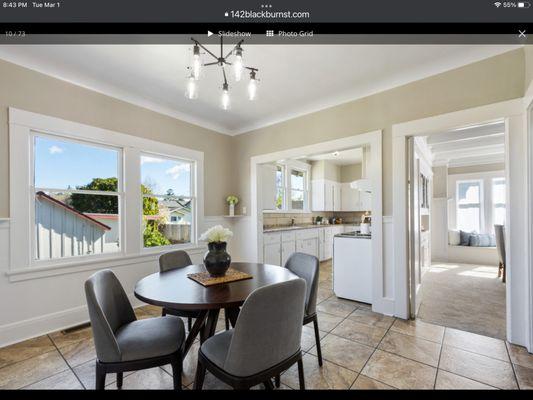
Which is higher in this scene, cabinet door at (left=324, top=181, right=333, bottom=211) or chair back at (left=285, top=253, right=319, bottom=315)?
cabinet door at (left=324, top=181, right=333, bottom=211)

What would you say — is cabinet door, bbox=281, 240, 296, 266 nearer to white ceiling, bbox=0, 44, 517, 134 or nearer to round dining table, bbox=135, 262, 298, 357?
white ceiling, bbox=0, 44, 517, 134

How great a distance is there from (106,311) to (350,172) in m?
6.77

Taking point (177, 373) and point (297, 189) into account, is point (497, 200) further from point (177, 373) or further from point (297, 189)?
point (177, 373)

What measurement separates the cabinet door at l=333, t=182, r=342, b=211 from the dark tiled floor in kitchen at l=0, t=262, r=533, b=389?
446 centimetres

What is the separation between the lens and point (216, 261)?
1.82 meters

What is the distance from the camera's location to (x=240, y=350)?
3.73 feet

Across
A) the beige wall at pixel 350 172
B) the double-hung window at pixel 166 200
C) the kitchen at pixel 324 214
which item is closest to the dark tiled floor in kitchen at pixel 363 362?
the kitchen at pixel 324 214

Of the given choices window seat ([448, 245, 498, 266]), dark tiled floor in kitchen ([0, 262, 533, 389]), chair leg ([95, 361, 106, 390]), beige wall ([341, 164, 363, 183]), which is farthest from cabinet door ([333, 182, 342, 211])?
chair leg ([95, 361, 106, 390])

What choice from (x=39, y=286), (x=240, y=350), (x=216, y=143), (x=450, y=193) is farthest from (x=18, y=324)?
(x=450, y=193)

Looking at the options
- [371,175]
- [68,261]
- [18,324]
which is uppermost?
[371,175]

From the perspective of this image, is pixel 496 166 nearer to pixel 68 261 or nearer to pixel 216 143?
pixel 216 143

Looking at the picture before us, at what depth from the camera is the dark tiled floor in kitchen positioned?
1656 millimetres

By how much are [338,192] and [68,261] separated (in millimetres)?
6088
